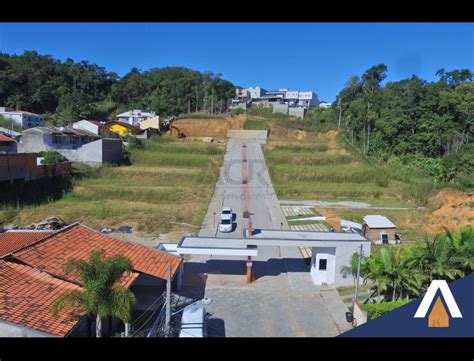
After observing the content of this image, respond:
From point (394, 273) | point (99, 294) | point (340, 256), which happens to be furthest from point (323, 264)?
point (99, 294)

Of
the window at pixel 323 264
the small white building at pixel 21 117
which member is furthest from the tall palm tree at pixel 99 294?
the small white building at pixel 21 117

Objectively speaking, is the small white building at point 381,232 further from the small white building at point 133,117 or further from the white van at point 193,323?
the small white building at point 133,117

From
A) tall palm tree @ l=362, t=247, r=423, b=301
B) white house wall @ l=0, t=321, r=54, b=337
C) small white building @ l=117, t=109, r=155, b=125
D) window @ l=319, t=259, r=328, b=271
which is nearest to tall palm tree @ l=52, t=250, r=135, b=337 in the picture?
white house wall @ l=0, t=321, r=54, b=337

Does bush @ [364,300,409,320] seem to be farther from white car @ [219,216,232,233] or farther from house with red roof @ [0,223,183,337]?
white car @ [219,216,232,233]
